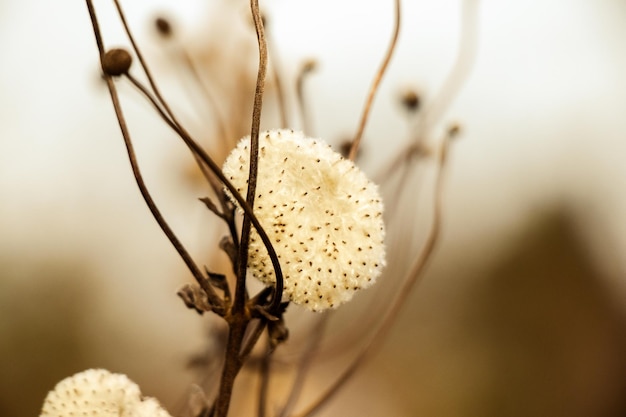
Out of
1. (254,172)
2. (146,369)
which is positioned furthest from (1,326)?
(254,172)

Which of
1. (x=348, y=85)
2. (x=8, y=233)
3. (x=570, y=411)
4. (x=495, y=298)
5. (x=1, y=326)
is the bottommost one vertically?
(x=570, y=411)

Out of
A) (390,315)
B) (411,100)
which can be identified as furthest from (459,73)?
(390,315)

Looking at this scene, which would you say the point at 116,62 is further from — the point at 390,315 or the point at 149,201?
the point at 390,315

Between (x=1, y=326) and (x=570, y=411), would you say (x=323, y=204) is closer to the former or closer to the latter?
(x=1, y=326)

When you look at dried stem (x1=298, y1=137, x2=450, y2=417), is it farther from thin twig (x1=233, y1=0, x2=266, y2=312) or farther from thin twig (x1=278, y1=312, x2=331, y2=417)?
thin twig (x1=233, y1=0, x2=266, y2=312)

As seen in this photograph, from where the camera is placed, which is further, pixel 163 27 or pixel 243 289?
pixel 163 27

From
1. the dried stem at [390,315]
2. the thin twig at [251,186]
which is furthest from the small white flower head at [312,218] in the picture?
the dried stem at [390,315]
